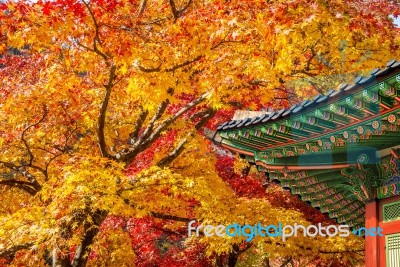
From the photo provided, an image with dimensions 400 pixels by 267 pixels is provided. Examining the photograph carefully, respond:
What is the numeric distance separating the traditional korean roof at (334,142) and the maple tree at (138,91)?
2.41 m

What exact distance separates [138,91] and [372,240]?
5.33m

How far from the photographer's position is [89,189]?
746 cm

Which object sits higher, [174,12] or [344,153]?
[174,12]

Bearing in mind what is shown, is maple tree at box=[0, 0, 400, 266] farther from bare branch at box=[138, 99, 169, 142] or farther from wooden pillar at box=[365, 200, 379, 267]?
wooden pillar at box=[365, 200, 379, 267]

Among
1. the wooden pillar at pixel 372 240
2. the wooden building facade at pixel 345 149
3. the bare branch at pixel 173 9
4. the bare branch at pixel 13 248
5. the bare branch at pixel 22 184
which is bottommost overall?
the bare branch at pixel 13 248

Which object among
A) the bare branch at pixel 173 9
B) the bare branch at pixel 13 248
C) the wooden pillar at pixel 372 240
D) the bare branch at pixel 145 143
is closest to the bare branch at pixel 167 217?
the bare branch at pixel 145 143

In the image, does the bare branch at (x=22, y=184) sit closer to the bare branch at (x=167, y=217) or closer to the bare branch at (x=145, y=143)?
the bare branch at (x=145, y=143)

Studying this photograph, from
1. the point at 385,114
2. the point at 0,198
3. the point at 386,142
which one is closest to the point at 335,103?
the point at 385,114

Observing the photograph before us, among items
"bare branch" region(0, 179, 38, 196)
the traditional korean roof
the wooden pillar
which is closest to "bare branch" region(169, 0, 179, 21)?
the traditional korean roof

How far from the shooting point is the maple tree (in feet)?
Answer: 25.9

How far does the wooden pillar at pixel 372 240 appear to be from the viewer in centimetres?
492

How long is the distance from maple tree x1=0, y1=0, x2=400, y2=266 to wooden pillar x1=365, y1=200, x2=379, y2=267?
3351 mm

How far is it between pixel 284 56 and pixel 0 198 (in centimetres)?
866

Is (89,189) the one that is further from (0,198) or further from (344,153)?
(0,198)
